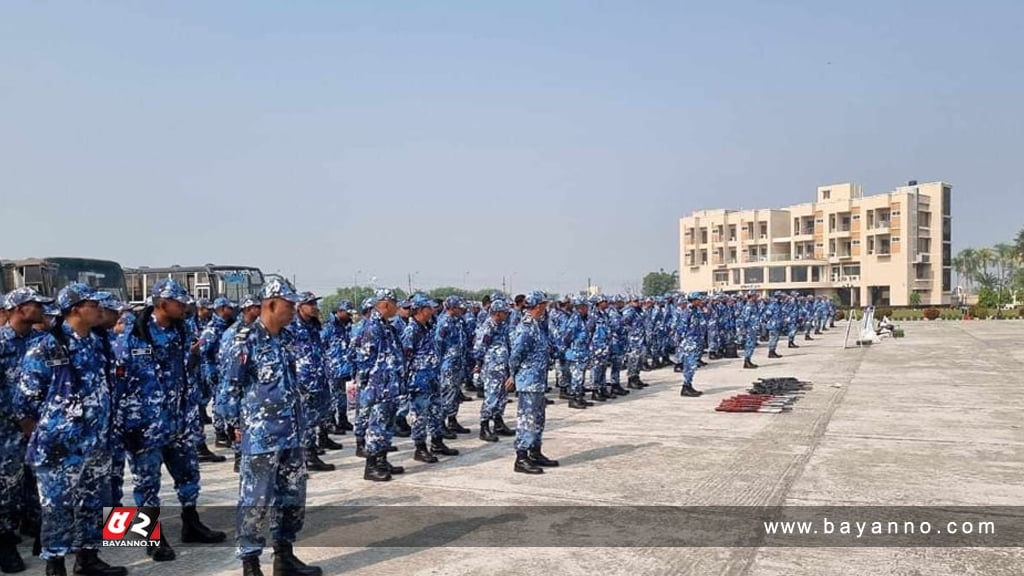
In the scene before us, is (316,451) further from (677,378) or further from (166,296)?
(677,378)

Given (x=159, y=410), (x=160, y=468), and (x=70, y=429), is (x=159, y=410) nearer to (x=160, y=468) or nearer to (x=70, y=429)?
(x=160, y=468)

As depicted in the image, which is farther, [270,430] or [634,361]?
[634,361]

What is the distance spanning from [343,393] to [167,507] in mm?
4019

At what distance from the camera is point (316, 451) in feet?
27.4

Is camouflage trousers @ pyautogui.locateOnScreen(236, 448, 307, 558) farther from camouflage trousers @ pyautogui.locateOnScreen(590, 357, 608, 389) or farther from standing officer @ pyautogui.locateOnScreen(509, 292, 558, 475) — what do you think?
camouflage trousers @ pyautogui.locateOnScreen(590, 357, 608, 389)

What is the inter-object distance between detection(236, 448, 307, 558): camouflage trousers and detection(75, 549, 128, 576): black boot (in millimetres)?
977

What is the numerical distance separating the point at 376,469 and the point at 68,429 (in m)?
3.18

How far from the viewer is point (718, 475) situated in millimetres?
7293

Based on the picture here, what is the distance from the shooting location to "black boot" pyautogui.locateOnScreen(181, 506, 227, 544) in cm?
545

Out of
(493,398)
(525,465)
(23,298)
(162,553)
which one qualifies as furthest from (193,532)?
(493,398)

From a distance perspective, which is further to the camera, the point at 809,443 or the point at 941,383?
the point at 941,383

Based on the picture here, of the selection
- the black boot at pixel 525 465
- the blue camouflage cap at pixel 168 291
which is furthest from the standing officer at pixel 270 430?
the black boot at pixel 525 465

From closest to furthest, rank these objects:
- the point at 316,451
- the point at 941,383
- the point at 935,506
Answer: the point at 935,506
the point at 316,451
the point at 941,383

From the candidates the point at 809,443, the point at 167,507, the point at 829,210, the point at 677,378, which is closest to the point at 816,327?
the point at 677,378
